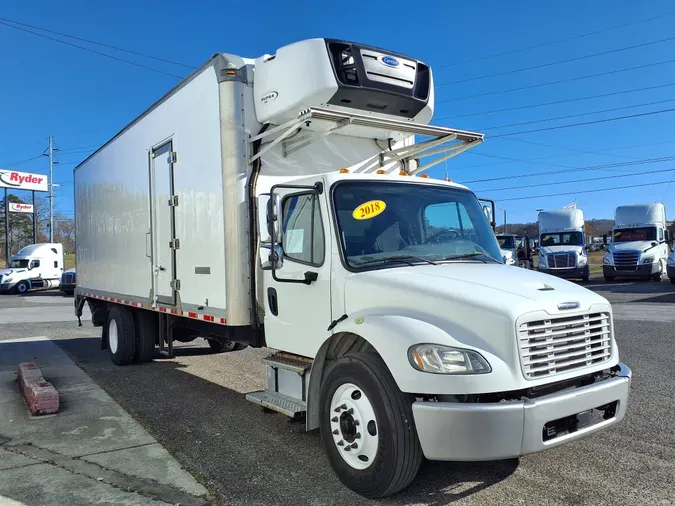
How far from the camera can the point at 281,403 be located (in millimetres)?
4734

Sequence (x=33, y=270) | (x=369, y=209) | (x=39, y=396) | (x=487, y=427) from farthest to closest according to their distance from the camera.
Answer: (x=33, y=270)
(x=39, y=396)
(x=369, y=209)
(x=487, y=427)

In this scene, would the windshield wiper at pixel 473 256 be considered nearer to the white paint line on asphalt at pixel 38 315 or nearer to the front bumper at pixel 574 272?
the white paint line on asphalt at pixel 38 315

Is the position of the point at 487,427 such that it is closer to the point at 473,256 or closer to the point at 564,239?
the point at 473,256

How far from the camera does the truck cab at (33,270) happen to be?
105 feet

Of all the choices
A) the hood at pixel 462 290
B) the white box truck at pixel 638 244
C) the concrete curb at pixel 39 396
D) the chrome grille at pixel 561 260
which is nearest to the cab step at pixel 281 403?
the hood at pixel 462 290

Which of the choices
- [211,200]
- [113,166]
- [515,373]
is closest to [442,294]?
[515,373]

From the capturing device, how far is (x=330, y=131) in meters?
5.05

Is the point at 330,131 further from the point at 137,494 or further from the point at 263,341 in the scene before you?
the point at 137,494

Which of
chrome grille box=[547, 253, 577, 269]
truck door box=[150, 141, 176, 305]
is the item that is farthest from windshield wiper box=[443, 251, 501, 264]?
chrome grille box=[547, 253, 577, 269]

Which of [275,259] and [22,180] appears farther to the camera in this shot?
[22,180]

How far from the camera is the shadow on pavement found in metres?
3.89

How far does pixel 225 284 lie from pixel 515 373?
3053 mm

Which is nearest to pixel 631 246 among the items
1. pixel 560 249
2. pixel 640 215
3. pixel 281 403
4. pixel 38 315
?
pixel 640 215

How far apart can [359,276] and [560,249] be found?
23.7 m
